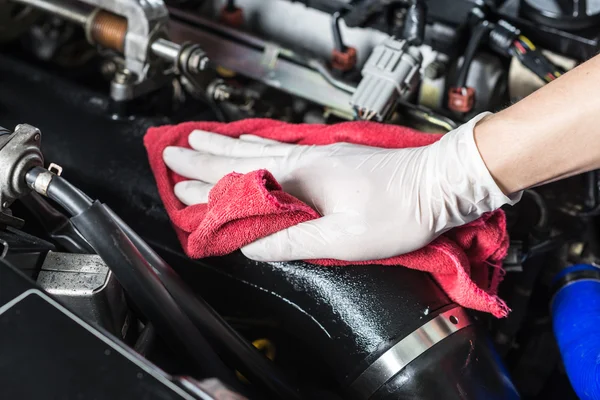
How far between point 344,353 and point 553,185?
563 mm

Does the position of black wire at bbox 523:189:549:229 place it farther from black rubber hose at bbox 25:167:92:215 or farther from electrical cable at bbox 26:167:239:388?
black rubber hose at bbox 25:167:92:215

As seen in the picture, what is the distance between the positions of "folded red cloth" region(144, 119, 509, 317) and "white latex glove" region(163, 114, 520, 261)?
0.07 feet

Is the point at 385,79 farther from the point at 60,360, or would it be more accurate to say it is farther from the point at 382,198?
the point at 60,360

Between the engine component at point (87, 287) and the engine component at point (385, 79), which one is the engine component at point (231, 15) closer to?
the engine component at point (385, 79)

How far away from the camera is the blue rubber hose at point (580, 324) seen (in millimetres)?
767

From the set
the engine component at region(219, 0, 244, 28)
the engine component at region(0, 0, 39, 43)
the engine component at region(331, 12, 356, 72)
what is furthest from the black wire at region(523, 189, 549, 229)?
the engine component at region(0, 0, 39, 43)

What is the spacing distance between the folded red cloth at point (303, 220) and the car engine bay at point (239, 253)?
0.10ft

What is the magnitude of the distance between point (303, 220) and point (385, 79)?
351 millimetres

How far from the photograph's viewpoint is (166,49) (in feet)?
3.32

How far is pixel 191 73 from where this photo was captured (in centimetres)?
104

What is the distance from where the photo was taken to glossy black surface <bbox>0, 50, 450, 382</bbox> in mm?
710

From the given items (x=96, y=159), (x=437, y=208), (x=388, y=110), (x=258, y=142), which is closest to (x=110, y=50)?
(x=96, y=159)

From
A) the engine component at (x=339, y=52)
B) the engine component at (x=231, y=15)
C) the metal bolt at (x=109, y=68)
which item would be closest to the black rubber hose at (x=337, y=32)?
the engine component at (x=339, y=52)

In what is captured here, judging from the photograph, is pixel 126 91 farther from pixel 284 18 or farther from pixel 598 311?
pixel 598 311
